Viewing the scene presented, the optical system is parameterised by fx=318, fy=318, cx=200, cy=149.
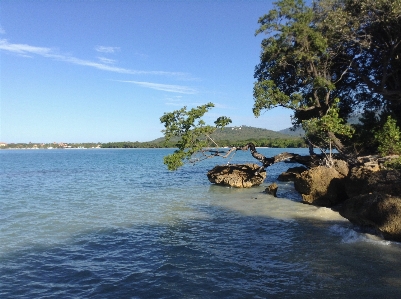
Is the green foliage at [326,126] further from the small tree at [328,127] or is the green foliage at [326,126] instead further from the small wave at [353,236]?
the small wave at [353,236]

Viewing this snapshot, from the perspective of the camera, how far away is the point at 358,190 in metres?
17.6

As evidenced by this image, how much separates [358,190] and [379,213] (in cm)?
561

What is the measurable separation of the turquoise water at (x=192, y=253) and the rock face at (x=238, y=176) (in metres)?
8.57

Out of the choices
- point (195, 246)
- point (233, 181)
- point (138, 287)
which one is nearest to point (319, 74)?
point (233, 181)

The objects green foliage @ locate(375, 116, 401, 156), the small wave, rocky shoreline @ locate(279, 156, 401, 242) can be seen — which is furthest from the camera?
green foliage @ locate(375, 116, 401, 156)

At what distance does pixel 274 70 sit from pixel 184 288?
21674 millimetres

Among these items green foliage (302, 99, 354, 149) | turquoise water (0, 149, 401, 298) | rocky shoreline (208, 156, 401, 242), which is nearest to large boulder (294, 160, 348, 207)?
rocky shoreline (208, 156, 401, 242)

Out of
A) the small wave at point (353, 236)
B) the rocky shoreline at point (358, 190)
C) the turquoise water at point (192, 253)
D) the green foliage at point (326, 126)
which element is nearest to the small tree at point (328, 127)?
the green foliage at point (326, 126)

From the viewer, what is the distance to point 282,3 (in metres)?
24.4

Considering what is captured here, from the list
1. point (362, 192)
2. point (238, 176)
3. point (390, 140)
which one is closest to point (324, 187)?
point (362, 192)

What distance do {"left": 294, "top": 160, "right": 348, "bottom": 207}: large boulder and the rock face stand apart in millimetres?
8805

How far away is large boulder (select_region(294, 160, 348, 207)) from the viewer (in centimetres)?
1897

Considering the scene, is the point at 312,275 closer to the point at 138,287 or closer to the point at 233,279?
the point at 233,279

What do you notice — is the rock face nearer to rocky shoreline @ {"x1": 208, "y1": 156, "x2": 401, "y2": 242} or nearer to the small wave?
rocky shoreline @ {"x1": 208, "y1": 156, "x2": 401, "y2": 242}
